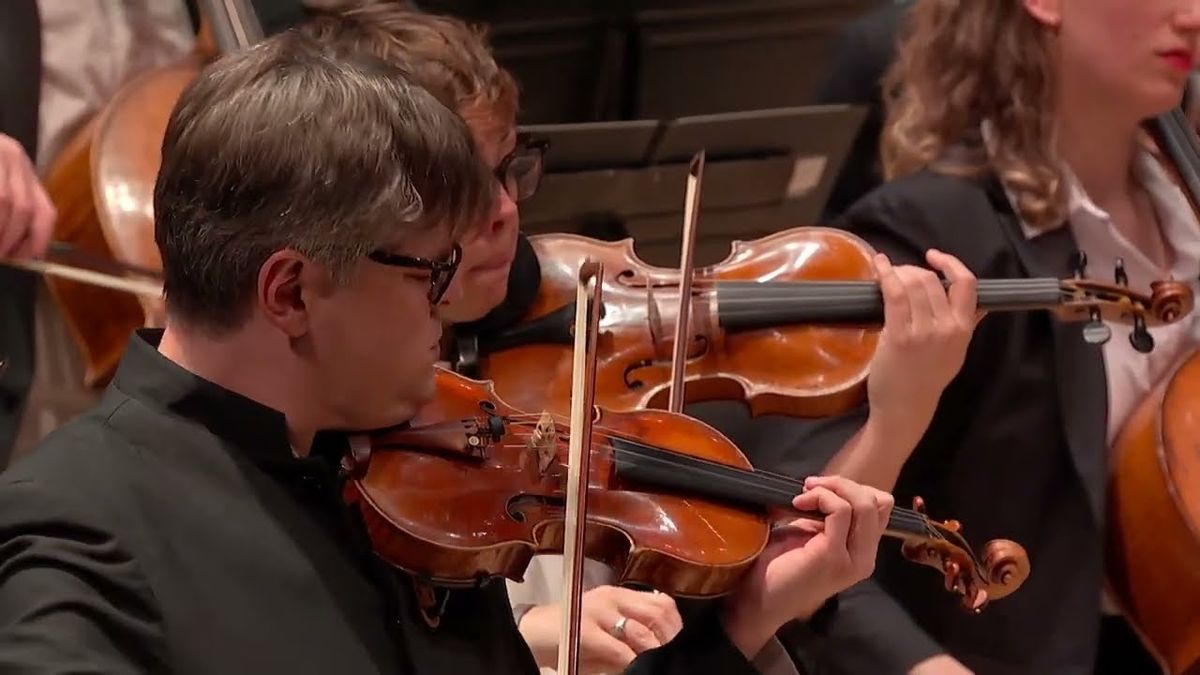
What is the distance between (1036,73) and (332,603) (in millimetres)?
1029

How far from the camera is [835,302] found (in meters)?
1.41

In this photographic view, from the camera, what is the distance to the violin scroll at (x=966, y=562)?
3.85ft

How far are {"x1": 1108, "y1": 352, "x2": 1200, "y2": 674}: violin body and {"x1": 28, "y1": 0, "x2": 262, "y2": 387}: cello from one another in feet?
3.05

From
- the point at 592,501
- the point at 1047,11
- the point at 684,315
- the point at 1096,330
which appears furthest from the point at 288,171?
the point at 1047,11

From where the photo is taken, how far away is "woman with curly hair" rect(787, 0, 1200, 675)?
1474 mm

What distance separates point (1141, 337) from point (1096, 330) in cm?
6

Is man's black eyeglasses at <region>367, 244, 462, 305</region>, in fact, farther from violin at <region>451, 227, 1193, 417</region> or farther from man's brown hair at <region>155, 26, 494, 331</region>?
violin at <region>451, 227, 1193, 417</region>

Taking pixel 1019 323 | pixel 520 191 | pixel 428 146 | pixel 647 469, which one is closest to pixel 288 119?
pixel 428 146

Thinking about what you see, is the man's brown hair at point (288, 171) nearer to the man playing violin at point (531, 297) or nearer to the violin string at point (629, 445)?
the violin string at point (629, 445)

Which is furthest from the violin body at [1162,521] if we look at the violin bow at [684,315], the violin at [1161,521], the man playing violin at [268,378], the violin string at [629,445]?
the man playing violin at [268,378]

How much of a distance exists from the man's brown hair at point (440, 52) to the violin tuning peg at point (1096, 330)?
563mm

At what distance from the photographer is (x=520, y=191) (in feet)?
4.51

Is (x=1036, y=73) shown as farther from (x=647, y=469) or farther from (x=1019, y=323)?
(x=647, y=469)

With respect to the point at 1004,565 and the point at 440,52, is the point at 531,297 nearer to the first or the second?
the point at 440,52
